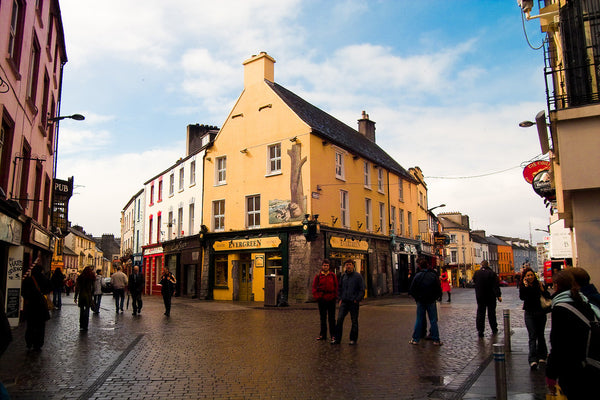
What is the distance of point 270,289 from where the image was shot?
20.3 meters

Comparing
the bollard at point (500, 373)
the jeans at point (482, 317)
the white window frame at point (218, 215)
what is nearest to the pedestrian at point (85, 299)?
the jeans at point (482, 317)

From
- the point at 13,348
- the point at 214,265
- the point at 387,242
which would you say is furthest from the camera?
the point at 387,242

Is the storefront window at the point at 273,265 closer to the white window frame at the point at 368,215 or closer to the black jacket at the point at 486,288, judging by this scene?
the white window frame at the point at 368,215

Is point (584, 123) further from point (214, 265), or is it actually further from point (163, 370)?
point (214, 265)

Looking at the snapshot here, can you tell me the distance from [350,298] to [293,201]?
42.5ft

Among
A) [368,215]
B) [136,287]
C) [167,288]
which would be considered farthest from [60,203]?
[368,215]

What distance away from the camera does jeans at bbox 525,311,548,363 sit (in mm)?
6906

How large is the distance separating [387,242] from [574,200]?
21422 millimetres

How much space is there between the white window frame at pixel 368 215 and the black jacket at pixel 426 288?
670 inches

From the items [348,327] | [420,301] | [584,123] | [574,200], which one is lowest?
[348,327]

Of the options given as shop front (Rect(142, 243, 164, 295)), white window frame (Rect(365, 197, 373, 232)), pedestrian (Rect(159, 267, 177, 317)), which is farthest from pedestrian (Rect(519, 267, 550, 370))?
shop front (Rect(142, 243, 164, 295))

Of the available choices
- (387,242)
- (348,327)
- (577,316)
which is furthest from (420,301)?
(387,242)

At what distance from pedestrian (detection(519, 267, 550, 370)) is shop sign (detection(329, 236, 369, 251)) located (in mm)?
15170

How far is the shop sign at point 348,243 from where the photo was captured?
899 inches
